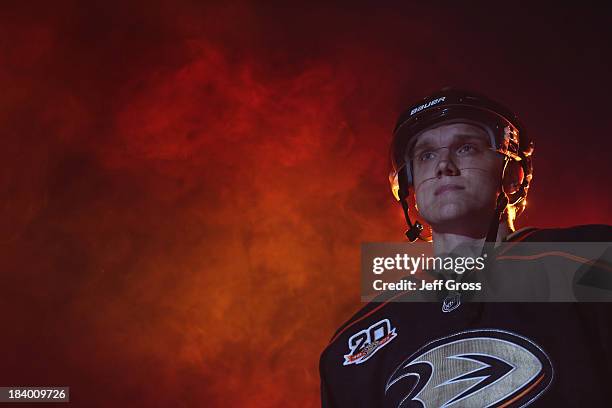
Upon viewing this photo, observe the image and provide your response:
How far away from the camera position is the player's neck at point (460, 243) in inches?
82.6

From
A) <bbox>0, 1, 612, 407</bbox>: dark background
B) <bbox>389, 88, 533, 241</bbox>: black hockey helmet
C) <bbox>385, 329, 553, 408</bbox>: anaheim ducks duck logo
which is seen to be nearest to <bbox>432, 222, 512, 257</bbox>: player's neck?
<bbox>389, 88, 533, 241</bbox>: black hockey helmet

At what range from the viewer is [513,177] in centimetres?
228

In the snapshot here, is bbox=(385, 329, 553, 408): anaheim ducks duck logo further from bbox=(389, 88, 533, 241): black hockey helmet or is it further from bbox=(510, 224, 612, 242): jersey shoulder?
bbox=(389, 88, 533, 241): black hockey helmet

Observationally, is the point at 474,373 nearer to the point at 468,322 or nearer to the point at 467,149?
the point at 468,322

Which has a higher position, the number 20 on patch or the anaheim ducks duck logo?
the number 20 on patch

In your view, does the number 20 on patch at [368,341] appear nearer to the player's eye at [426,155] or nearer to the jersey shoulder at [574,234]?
the jersey shoulder at [574,234]

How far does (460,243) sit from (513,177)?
1.11 ft

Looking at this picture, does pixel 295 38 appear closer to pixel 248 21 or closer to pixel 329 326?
pixel 248 21

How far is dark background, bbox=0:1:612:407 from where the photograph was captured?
3.02 m

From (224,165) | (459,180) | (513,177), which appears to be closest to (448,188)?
(459,180)

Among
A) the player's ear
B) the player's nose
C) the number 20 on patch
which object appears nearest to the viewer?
the number 20 on patch

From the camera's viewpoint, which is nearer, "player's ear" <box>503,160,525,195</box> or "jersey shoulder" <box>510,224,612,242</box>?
"jersey shoulder" <box>510,224,612,242</box>

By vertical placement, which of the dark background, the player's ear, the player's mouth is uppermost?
the dark background

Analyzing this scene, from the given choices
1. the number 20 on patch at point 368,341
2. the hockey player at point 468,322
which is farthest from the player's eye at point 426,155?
the number 20 on patch at point 368,341
